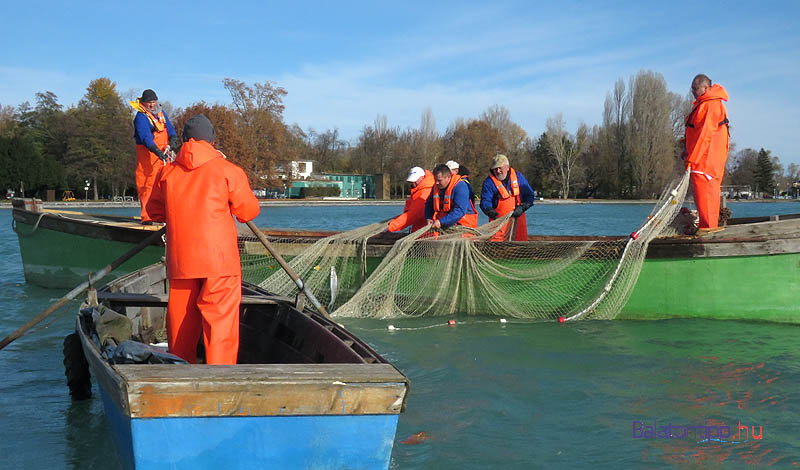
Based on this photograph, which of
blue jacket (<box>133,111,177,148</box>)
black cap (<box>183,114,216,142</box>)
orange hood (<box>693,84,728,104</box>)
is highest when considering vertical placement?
orange hood (<box>693,84,728,104</box>)

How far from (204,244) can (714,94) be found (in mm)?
6142

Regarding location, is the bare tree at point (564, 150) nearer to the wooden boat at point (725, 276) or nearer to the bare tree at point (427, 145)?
the bare tree at point (427, 145)

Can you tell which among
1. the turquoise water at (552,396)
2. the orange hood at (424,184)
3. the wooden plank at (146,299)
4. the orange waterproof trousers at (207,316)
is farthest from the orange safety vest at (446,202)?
the orange waterproof trousers at (207,316)

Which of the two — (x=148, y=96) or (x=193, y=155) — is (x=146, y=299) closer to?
(x=193, y=155)

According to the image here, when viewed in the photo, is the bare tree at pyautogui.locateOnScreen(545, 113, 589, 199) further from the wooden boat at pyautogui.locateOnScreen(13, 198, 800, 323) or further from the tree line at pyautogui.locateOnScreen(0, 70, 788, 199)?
the wooden boat at pyautogui.locateOnScreen(13, 198, 800, 323)

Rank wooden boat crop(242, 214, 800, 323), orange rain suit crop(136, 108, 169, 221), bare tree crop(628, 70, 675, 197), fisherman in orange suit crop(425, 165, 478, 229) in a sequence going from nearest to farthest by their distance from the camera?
1. wooden boat crop(242, 214, 800, 323)
2. fisherman in orange suit crop(425, 165, 478, 229)
3. orange rain suit crop(136, 108, 169, 221)
4. bare tree crop(628, 70, 675, 197)

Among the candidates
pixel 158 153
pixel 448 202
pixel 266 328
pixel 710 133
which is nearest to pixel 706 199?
pixel 710 133

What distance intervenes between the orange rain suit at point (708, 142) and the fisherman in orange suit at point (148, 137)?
6.60m

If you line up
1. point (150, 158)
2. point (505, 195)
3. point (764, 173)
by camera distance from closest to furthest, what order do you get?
point (150, 158) < point (505, 195) < point (764, 173)

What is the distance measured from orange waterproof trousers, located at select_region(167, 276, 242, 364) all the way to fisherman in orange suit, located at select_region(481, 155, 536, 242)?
211 inches

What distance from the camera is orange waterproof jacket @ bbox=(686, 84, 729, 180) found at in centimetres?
744

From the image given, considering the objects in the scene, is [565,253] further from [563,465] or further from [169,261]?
[169,261]

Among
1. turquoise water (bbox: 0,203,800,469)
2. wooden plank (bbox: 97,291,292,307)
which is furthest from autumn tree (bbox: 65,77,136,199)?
wooden plank (bbox: 97,291,292,307)

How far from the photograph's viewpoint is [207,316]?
4.01 m
